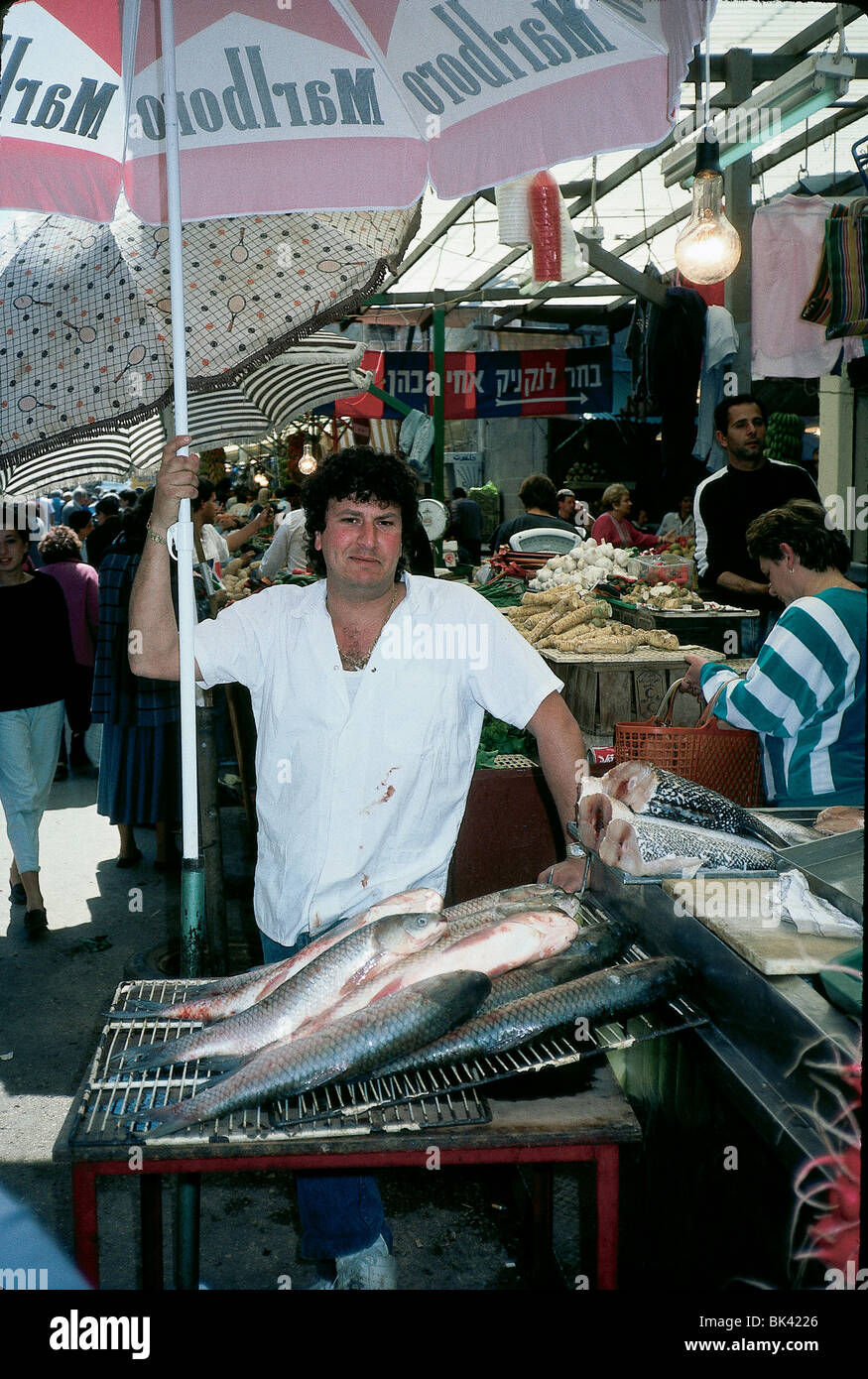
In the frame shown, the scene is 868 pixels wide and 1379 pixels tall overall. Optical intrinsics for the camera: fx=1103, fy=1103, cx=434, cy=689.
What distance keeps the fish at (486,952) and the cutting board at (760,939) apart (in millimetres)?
295

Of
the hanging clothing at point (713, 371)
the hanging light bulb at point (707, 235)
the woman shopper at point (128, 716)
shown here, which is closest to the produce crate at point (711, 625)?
the hanging light bulb at point (707, 235)

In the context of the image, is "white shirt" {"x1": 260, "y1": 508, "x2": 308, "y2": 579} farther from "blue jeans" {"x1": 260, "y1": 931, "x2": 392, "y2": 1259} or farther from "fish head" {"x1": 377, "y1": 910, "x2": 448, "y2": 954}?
"fish head" {"x1": 377, "y1": 910, "x2": 448, "y2": 954}

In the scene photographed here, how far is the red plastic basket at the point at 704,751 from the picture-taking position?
3943mm

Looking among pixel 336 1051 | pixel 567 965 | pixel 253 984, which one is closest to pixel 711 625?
pixel 567 965

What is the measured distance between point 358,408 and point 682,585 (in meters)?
9.01

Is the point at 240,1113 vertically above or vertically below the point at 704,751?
below

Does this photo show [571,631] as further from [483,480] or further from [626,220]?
[483,480]

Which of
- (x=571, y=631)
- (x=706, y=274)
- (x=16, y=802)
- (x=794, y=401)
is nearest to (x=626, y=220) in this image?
(x=794, y=401)

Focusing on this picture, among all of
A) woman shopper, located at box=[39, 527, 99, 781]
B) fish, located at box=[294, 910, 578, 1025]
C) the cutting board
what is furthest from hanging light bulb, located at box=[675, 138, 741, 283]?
fish, located at box=[294, 910, 578, 1025]

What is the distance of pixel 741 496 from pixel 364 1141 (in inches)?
213

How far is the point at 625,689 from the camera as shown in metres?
5.94

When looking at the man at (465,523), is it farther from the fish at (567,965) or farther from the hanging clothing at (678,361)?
the fish at (567,965)

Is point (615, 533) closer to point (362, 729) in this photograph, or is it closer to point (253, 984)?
point (362, 729)

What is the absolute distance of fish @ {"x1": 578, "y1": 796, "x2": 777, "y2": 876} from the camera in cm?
267
